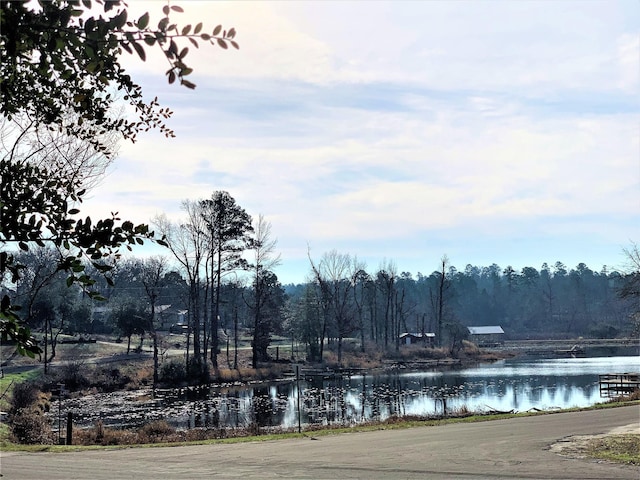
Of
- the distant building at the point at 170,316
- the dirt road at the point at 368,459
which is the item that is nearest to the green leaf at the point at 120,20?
the dirt road at the point at 368,459

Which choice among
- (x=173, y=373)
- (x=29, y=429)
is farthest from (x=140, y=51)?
(x=173, y=373)

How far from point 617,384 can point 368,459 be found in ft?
95.4

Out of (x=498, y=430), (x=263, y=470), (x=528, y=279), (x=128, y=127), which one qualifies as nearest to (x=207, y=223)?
(x=498, y=430)

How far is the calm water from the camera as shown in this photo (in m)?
27.9

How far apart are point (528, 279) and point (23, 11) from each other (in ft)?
517

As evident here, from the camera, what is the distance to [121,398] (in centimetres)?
3591

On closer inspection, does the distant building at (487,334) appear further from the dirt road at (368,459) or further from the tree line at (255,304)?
the dirt road at (368,459)

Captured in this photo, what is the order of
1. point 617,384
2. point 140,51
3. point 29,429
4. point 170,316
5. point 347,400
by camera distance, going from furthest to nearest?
point 170,316 → point 617,384 → point 347,400 → point 29,429 → point 140,51

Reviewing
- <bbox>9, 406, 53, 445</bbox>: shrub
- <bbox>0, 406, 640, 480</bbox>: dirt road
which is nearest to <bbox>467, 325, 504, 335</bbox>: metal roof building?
<bbox>9, 406, 53, 445</bbox>: shrub

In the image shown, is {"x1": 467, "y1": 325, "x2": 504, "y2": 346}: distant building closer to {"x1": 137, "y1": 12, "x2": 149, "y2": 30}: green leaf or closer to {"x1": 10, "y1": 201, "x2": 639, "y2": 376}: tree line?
{"x1": 10, "y1": 201, "x2": 639, "y2": 376}: tree line

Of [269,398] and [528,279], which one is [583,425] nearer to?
[269,398]

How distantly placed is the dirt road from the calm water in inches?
380

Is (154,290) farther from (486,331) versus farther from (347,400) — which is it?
(486,331)

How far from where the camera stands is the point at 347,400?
33781 millimetres
